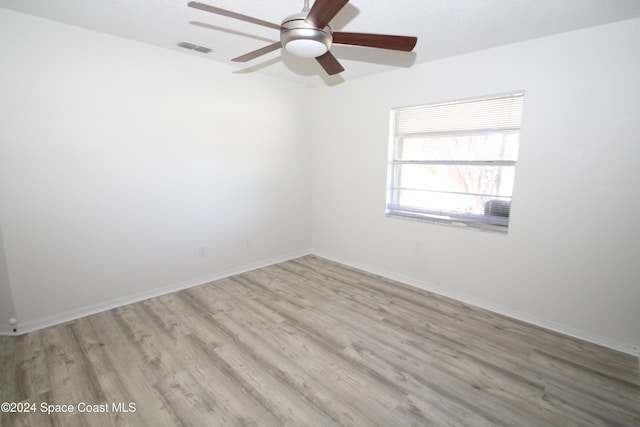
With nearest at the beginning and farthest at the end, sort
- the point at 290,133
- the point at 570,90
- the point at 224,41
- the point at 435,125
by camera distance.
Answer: the point at 570,90 → the point at 224,41 → the point at 435,125 → the point at 290,133

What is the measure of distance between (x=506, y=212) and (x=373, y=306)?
164 cm

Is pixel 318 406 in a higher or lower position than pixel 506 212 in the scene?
lower

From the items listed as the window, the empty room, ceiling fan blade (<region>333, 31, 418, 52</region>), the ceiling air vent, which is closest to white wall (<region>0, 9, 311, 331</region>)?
the empty room

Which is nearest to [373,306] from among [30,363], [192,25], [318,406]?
[318,406]

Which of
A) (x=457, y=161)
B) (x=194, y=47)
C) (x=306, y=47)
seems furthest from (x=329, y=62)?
(x=457, y=161)

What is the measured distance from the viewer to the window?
111 inches

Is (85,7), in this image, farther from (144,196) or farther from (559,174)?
(559,174)

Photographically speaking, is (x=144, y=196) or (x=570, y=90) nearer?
(x=570, y=90)

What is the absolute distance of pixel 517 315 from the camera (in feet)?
9.12

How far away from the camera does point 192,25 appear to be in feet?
7.86

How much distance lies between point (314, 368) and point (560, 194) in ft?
8.24

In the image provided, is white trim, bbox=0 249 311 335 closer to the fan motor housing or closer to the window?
the window

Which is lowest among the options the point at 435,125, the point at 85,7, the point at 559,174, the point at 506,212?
the point at 506,212

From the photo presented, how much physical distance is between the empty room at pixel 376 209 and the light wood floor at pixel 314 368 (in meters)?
0.02
